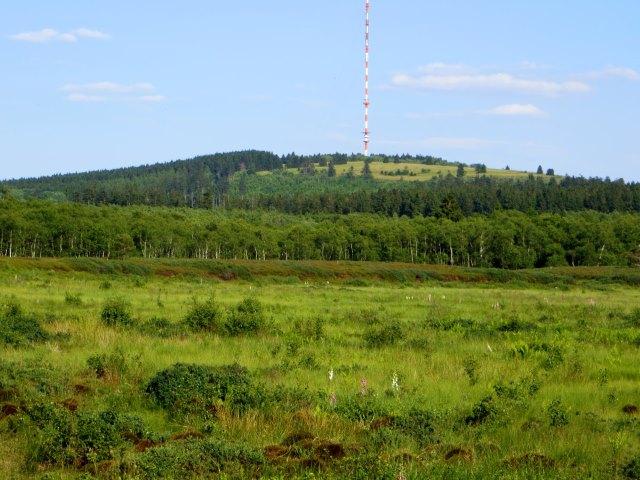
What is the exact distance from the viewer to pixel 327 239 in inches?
5182

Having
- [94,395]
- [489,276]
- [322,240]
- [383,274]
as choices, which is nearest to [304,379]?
[94,395]

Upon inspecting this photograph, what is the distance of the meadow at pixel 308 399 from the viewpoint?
815 cm

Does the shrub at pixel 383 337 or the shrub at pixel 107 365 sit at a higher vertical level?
the shrub at pixel 107 365

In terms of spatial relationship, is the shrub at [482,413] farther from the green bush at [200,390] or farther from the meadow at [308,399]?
the green bush at [200,390]

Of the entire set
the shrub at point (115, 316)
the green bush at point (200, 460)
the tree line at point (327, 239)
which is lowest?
Answer: the tree line at point (327, 239)

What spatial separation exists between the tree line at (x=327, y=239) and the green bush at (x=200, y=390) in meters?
101

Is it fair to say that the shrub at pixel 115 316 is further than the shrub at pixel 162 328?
Yes

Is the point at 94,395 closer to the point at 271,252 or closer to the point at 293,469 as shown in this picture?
the point at 293,469

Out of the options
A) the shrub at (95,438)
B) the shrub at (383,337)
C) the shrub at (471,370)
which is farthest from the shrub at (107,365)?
the shrub at (383,337)

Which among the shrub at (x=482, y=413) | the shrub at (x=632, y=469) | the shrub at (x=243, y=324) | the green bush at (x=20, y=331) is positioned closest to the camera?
the shrub at (x=632, y=469)

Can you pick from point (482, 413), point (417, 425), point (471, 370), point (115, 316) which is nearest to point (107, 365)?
point (417, 425)

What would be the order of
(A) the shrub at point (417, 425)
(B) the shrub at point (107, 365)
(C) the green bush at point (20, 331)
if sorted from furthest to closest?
(C) the green bush at point (20, 331)
(B) the shrub at point (107, 365)
(A) the shrub at point (417, 425)

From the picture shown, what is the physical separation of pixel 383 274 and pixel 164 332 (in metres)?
50.3

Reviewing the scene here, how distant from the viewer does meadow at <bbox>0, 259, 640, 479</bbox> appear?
8148 mm
